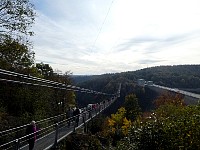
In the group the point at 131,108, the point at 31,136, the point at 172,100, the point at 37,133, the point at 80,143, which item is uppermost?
the point at 31,136

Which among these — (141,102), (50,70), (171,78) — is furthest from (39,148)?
(171,78)

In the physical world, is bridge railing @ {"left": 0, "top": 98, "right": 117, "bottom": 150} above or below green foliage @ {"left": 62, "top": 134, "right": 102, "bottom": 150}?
above

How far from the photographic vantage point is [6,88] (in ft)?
97.2

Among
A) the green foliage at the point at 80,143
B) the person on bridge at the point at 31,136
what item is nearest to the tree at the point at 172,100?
the green foliage at the point at 80,143

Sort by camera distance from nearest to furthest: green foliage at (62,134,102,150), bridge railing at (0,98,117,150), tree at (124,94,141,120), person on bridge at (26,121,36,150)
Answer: bridge railing at (0,98,117,150) → person on bridge at (26,121,36,150) → green foliage at (62,134,102,150) → tree at (124,94,141,120)

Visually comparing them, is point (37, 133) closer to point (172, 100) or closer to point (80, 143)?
point (80, 143)

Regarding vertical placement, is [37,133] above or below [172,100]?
above

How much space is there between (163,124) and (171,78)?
13487 cm

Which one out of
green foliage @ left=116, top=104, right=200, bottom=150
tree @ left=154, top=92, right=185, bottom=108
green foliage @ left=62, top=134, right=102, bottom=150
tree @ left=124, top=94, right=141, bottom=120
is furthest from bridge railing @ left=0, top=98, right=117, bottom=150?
tree @ left=124, top=94, right=141, bottom=120

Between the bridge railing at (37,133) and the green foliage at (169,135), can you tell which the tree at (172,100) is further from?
the green foliage at (169,135)

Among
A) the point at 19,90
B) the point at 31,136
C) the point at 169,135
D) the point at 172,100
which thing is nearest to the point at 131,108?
the point at 172,100

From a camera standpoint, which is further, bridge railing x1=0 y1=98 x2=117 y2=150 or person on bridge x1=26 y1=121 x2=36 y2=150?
person on bridge x1=26 y1=121 x2=36 y2=150

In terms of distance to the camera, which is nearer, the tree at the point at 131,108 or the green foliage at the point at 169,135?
the green foliage at the point at 169,135

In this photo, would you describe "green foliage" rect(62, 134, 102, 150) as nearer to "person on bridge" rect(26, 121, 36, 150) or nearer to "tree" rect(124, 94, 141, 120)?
"person on bridge" rect(26, 121, 36, 150)
